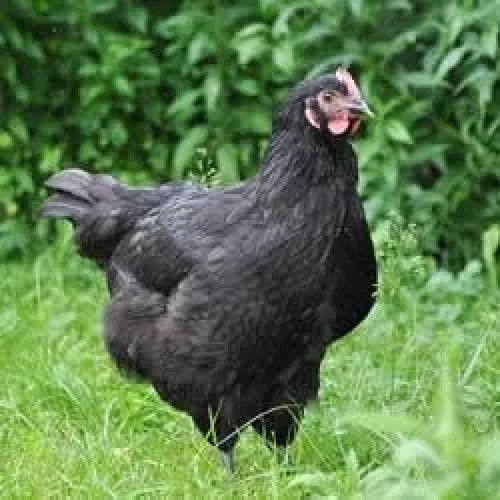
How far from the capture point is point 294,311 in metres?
4.83

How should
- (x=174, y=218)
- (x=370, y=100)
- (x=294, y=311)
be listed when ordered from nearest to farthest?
(x=294, y=311)
(x=174, y=218)
(x=370, y=100)

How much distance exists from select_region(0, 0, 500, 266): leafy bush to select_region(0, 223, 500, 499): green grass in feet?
1.99

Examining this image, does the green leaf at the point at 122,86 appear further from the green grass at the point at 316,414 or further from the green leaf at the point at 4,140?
the green grass at the point at 316,414

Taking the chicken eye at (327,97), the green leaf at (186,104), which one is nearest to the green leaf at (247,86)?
the green leaf at (186,104)

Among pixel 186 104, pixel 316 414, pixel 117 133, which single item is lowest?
pixel 316 414

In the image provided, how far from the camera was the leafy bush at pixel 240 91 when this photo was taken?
731 centimetres

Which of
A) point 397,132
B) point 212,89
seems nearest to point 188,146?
point 212,89

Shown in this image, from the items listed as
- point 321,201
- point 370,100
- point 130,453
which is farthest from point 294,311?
point 370,100

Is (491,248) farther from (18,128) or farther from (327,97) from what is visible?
(18,128)

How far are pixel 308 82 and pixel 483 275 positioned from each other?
8.94 ft

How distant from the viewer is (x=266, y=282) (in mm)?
4820

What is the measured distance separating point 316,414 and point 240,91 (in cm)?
303

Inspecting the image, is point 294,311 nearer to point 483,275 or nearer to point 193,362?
point 193,362

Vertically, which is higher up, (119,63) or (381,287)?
(119,63)
